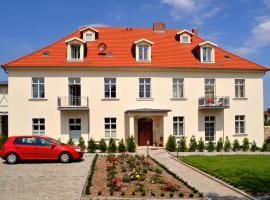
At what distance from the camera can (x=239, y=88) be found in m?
32.4

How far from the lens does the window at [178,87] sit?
3112 cm

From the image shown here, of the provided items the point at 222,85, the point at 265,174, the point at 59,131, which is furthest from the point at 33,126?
the point at 265,174

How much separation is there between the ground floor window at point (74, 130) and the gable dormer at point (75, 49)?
4.91 meters

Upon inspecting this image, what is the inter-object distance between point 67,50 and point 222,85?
13.2m

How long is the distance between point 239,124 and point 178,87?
20.8ft

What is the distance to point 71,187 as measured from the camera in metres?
13.2

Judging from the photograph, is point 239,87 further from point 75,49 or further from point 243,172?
point 243,172

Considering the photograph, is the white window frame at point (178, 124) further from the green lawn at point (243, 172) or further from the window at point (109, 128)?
the green lawn at point (243, 172)

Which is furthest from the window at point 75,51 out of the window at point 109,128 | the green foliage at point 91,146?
the green foliage at point 91,146

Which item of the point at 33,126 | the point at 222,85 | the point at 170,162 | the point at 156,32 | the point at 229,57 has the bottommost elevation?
the point at 170,162

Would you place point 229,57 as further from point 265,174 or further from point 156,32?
point 265,174

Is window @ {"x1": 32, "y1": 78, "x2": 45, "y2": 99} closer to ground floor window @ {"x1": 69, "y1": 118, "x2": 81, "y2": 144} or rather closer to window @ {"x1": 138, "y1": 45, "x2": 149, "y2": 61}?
ground floor window @ {"x1": 69, "y1": 118, "x2": 81, "y2": 144}

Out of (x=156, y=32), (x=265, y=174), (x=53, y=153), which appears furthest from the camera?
(x=156, y=32)

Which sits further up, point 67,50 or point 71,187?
point 67,50
